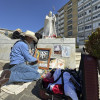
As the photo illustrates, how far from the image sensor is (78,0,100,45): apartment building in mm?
28750

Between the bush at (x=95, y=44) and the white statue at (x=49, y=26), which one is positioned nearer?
the bush at (x=95, y=44)

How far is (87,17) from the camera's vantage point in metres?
32.6

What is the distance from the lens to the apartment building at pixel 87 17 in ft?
94.3

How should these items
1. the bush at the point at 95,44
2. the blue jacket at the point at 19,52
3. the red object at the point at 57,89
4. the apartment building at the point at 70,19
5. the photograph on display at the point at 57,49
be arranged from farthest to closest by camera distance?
the apartment building at the point at 70,19
the photograph on display at the point at 57,49
the blue jacket at the point at 19,52
the red object at the point at 57,89
the bush at the point at 95,44

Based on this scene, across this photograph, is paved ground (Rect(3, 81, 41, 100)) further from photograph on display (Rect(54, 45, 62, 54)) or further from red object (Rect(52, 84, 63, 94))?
photograph on display (Rect(54, 45, 62, 54))

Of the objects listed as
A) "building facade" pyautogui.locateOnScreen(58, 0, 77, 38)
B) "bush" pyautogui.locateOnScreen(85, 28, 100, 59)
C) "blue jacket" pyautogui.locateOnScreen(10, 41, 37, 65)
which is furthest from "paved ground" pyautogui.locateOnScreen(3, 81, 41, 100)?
"building facade" pyautogui.locateOnScreen(58, 0, 77, 38)

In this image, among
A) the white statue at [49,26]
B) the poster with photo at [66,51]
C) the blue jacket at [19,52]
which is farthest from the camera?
the white statue at [49,26]

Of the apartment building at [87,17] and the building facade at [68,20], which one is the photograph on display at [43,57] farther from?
the building facade at [68,20]

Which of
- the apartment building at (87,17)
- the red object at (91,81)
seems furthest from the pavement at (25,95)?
the apartment building at (87,17)

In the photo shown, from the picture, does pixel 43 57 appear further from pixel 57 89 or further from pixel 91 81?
pixel 91 81

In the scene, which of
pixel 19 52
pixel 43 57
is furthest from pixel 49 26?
pixel 19 52

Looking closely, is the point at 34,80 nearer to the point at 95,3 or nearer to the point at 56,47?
the point at 56,47

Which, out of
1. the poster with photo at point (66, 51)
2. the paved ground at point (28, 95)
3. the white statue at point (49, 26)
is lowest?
the paved ground at point (28, 95)

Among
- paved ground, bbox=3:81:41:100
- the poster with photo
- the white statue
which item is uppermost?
the white statue
